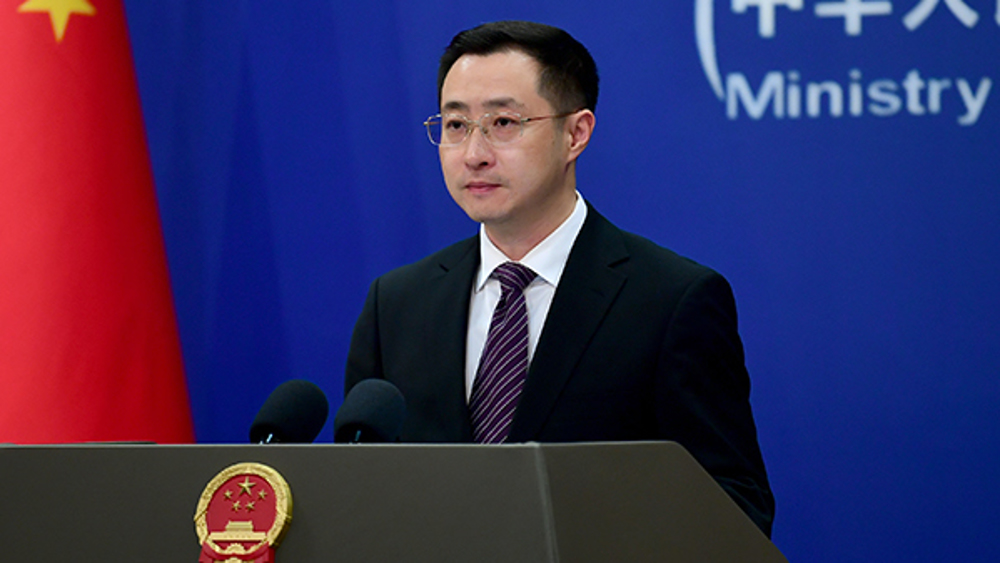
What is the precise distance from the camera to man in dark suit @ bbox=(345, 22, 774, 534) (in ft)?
5.16

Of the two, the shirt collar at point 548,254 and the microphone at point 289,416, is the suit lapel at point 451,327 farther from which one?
the microphone at point 289,416

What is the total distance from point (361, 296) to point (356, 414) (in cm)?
176

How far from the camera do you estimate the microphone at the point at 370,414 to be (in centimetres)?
111

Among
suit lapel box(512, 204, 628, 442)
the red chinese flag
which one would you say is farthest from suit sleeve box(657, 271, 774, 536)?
the red chinese flag

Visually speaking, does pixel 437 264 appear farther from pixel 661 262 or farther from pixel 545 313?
pixel 661 262

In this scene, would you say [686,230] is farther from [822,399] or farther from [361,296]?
[361,296]

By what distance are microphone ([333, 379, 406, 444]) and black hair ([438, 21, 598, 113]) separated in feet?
2.41

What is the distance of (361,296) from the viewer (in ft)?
9.34

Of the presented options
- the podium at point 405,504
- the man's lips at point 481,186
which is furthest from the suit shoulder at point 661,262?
the podium at point 405,504

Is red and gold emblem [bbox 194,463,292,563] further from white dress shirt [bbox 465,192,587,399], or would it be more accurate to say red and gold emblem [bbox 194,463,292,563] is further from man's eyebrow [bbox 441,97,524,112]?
man's eyebrow [bbox 441,97,524,112]

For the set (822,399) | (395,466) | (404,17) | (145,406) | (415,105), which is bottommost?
(822,399)

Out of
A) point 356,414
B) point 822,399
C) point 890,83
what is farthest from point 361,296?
point 356,414

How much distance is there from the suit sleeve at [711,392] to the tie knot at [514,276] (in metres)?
0.25

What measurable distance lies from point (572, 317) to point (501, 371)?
5.5 inches
